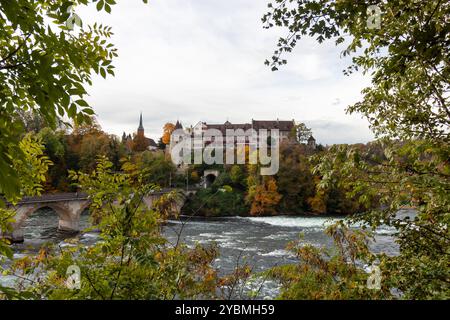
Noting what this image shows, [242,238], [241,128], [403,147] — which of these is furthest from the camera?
[241,128]

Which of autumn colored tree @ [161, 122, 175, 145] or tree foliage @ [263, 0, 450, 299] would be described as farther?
autumn colored tree @ [161, 122, 175, 145]

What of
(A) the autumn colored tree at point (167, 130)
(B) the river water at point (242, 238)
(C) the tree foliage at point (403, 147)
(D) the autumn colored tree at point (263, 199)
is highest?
(A) the autumn colored tree at point (167, 130)

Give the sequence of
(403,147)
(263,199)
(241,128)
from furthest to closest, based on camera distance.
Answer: (241,128) → (263,199) → (403,147)

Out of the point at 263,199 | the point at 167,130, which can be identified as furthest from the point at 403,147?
the point at 167,130

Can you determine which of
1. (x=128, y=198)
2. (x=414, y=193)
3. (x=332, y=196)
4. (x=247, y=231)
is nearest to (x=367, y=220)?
(x=414, y=193)

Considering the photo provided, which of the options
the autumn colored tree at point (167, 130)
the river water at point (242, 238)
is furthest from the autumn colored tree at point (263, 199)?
the autumn colored tree at point (167, 130)

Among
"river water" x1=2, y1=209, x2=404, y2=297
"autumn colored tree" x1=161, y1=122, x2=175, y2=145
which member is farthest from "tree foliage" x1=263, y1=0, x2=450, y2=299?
"autumn colored tree" x1=161, y1=122, x2=175, y2=145

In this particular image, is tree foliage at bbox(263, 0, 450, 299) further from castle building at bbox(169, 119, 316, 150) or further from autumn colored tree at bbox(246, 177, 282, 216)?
castle building at bbox(169, 119, 316, 150)

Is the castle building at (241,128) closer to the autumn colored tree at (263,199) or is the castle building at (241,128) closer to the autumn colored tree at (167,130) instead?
the autumn colored tree at (167,130)

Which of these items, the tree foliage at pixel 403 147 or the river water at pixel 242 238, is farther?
the river water at pixel 242 238

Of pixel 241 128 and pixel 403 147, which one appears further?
pixel 241 128

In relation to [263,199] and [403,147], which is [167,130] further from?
[403,147]
